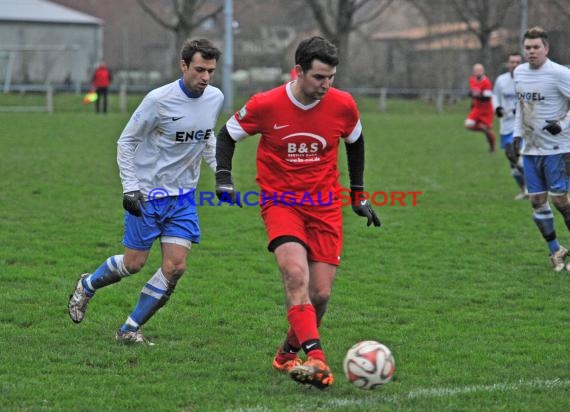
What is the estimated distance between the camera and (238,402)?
5.10 meters

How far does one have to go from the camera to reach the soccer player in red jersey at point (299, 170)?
17.9 ft

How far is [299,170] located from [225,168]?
456 mm

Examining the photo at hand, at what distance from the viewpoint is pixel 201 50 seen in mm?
6035

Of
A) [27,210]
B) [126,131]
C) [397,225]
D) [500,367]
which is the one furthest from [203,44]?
[27,210]

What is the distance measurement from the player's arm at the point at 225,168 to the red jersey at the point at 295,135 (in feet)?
0.18

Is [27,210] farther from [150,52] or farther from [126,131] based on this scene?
[150,52]

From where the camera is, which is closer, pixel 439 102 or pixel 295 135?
pixel 295 135

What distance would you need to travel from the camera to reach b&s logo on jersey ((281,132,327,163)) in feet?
18.1

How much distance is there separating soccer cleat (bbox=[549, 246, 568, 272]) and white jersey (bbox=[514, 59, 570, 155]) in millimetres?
995

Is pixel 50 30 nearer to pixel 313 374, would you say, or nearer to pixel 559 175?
pixel 559 175

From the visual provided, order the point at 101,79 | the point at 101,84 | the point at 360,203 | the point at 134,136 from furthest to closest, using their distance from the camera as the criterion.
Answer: the point at 101,84, the point at 101,79, the point at 134,136, the point at 360,203

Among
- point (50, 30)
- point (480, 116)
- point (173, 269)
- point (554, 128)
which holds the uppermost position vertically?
point (554, 128)

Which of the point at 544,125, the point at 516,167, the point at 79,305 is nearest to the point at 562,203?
the point at 544,125

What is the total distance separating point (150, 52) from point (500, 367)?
56050 millimetres
